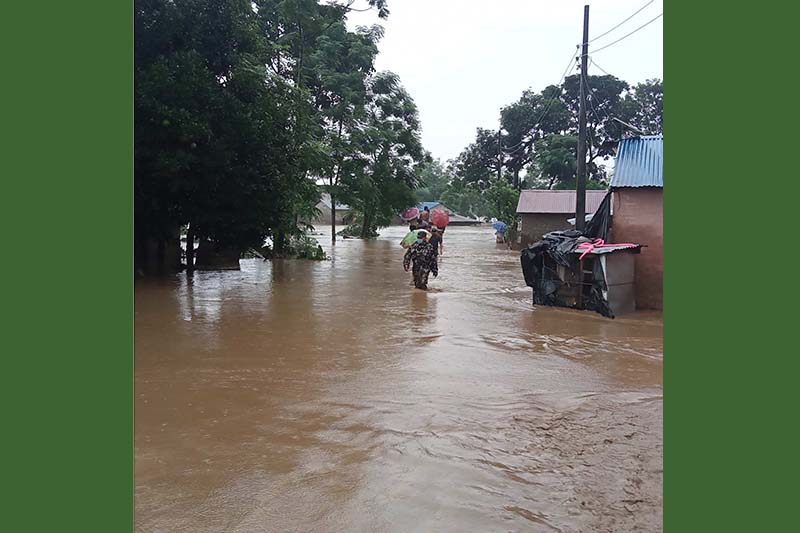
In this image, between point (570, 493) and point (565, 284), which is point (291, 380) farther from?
point (565, 284)

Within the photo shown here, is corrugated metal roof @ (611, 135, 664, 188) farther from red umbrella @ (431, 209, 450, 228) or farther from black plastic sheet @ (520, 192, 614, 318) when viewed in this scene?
red umbrella @ (431, 209, 450, 228)

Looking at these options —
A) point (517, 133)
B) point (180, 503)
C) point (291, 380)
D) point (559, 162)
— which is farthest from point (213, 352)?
point (517, 133)

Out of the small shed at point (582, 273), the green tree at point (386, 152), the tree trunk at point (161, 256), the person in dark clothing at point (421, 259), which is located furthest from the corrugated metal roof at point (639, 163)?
the green tree at point (386, 152)

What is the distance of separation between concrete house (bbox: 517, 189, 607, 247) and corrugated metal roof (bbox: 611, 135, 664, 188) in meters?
16.2

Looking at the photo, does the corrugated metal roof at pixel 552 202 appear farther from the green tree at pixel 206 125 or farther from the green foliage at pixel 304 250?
the green tree at pixel 206 125

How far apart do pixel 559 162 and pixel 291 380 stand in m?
34.1

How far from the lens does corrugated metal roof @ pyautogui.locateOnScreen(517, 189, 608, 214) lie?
1179 inches

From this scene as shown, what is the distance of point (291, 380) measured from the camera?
738 centimetres

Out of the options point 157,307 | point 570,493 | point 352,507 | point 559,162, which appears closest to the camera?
point 352,507

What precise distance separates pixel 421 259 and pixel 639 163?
5.33m

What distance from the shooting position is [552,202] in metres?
30.2

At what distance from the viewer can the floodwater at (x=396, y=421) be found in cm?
418

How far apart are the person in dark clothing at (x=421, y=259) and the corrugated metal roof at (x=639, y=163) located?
4463mm

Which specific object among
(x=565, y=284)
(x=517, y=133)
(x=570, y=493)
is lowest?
(x=570, y=493)
